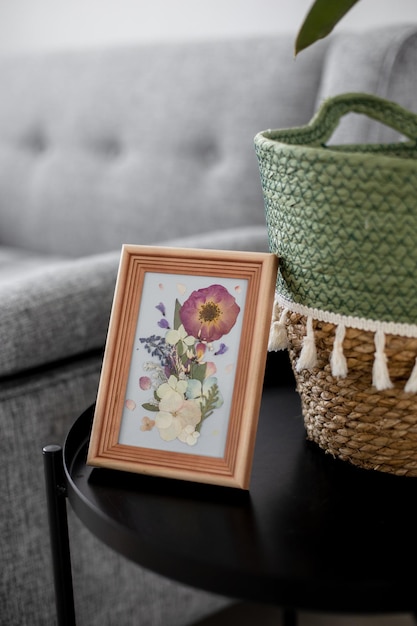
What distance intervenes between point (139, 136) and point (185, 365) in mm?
1014

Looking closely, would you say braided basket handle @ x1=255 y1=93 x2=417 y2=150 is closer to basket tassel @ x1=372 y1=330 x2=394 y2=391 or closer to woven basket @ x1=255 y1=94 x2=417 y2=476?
woven basket @ x1=255 y1=94 x2=417 y2=476

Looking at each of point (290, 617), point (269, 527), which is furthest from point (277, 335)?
point (290, 617)

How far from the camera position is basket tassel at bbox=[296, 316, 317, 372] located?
632 millimetres

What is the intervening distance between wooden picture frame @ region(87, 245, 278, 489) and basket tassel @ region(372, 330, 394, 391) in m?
0.10

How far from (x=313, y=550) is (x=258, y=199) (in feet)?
2.97

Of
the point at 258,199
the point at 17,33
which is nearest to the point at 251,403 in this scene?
the point at 258,199

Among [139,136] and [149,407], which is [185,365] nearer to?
[149,407]

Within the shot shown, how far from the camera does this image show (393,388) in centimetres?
61

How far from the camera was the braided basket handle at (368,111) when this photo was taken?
0.67m

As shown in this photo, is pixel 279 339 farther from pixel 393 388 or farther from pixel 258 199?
pixel 258 199

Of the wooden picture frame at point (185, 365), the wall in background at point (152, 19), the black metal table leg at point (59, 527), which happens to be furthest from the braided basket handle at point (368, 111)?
the wall in background at point (152, 19)

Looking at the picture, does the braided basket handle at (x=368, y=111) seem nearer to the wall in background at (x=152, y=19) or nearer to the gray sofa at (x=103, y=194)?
the gray sofa at (x=103, y=194)

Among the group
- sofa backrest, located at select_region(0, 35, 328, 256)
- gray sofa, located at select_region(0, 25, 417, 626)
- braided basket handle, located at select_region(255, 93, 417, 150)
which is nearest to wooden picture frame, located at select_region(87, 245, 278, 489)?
braided basket handle, located at select_region(255, 93, 417, 150)

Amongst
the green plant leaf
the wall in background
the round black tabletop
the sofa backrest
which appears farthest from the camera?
the wall in background
